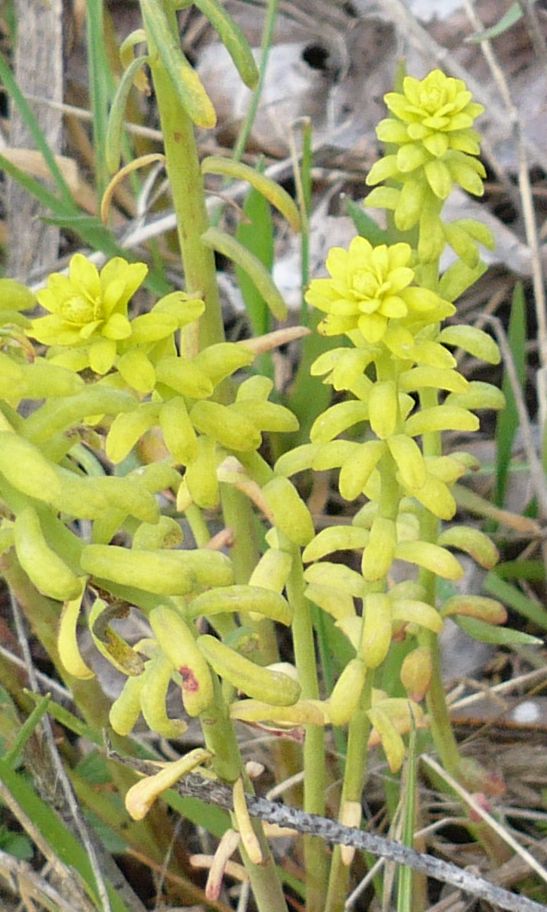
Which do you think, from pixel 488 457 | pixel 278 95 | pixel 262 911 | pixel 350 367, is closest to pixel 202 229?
pixel 350 367

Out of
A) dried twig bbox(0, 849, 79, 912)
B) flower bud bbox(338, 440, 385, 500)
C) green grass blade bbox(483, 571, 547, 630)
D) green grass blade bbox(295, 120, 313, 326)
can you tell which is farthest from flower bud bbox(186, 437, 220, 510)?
green grass blade bbox(483, 571, 547, 630)

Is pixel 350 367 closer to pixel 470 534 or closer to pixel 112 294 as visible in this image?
pixel 112 294

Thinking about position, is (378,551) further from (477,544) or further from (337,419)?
(477,544)

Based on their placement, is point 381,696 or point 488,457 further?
point 488,457

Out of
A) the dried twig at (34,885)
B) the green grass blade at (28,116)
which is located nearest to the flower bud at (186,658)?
the dried twig at (34,885)

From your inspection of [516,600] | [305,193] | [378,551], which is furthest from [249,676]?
[305,193]

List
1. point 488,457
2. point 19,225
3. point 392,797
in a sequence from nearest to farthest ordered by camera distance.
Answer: point 392,797 → point 488,457 → point 19,225
